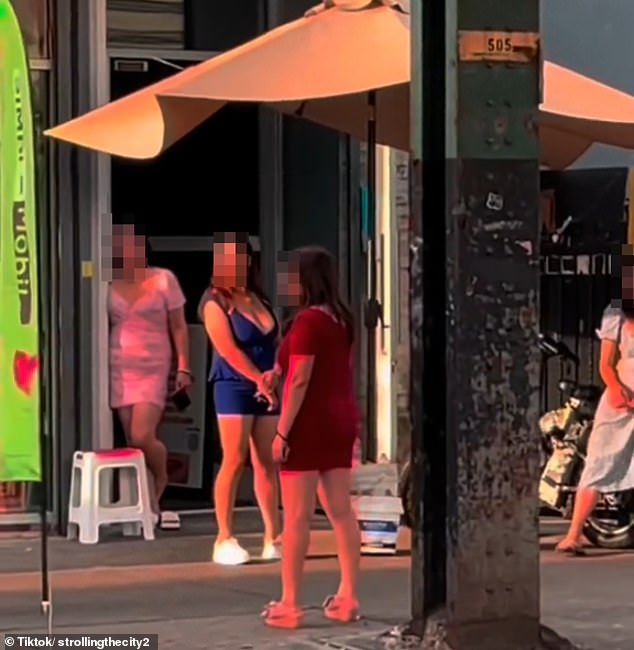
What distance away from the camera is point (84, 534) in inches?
396

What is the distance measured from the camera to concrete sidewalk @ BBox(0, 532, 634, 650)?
735 centimetres

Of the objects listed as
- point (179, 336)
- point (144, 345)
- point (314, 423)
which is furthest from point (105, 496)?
point (314, 423)

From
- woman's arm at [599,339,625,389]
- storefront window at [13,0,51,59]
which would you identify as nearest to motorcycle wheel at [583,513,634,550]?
woman's arm at [599,339,625,389]

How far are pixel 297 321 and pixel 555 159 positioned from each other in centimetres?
326

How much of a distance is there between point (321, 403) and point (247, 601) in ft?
4.37

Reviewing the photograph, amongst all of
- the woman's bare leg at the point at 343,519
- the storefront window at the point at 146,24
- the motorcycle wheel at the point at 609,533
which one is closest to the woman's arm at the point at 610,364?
the motorcycle wheel at the point at 609,533

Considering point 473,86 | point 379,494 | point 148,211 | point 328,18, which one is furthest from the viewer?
Answer: point 148,211

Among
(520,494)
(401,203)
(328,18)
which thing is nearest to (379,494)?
(401,203)

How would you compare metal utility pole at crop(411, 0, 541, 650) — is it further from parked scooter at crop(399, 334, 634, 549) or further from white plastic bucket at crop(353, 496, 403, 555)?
parked scooter at crop(399, 334, 634, 549)

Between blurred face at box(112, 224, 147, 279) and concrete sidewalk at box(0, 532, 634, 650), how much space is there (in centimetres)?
170

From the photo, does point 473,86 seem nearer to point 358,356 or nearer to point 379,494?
point 379,494

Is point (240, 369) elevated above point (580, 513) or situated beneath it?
elevated above

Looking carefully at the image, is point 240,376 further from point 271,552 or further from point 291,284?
point 291,284

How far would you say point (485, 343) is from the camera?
6.25 meters
